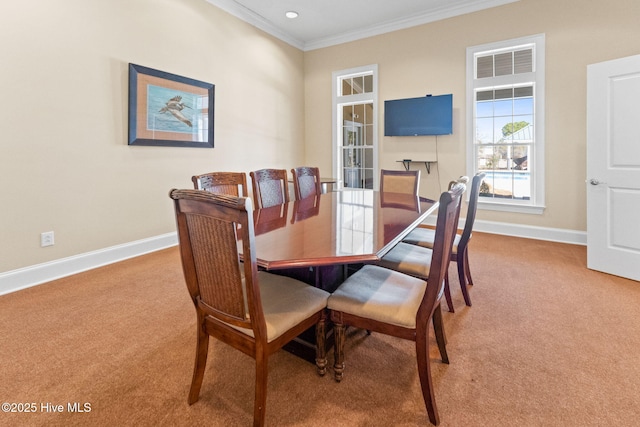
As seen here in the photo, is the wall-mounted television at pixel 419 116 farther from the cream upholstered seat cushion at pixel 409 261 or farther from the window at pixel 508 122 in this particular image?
the cream upholstered seat cushion at pixel 409 261

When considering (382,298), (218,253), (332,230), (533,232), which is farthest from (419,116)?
(218,253)

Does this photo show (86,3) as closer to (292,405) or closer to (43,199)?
(43,199)

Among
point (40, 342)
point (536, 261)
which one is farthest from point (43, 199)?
point (536, 261)

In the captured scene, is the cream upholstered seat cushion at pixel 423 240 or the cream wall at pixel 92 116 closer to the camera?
the cream upholstered seat cushion at pixel 423 240

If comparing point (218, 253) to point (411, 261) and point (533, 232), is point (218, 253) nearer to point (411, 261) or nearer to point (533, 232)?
point (411, 261)

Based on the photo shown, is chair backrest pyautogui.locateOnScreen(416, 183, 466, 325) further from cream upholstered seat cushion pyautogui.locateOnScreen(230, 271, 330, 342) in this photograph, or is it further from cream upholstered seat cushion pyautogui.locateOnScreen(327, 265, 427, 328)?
cream upholstered seat cushion pyautogui.locateOnScreen(230, 271, 330, 342)

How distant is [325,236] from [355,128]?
4583 mm

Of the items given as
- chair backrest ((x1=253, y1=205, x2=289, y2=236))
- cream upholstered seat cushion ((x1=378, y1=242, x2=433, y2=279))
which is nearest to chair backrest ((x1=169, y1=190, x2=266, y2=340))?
chair backrest ((x1=253, y1=205, x2=289, y2=236))

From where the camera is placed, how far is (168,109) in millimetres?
3832

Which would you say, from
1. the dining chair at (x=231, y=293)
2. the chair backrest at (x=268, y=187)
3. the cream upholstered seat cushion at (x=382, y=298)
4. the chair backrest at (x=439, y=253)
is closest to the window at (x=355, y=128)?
the chair backrest at (x=268, y=187)

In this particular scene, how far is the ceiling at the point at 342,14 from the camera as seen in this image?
4.52m

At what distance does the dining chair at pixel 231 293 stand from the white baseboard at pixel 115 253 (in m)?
2.42

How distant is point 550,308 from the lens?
2408mm

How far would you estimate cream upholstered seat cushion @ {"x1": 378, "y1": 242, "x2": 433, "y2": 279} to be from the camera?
6.62ft
